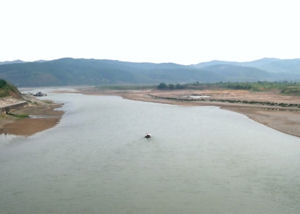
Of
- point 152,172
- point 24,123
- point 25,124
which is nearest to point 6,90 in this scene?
point 24,123

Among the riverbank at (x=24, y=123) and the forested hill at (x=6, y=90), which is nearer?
the riverbank at (x=24, y=123)

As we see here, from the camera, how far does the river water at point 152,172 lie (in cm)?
1967

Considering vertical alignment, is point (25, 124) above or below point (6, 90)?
below

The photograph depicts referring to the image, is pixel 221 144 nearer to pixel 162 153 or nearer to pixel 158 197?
pixel 162 153

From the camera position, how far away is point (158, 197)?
67.8 ft

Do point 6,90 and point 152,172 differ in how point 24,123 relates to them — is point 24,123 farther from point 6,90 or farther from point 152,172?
point 152,172

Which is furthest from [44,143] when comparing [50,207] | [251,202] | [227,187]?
[251,202]

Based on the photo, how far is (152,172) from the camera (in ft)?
82.3

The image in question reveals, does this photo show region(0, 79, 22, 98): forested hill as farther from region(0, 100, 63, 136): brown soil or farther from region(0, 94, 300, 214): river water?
region(0, 94, 300, 214): river water

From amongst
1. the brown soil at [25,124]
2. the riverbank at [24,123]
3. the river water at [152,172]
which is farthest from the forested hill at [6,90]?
→ the river water at [152,172]

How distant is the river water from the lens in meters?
19.7

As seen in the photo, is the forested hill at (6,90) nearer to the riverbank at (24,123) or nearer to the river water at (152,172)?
the riverbank at (24,123)

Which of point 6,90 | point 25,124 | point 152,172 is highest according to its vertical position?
point 6,90

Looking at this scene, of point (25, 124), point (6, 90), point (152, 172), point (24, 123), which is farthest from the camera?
point (6, 90)
